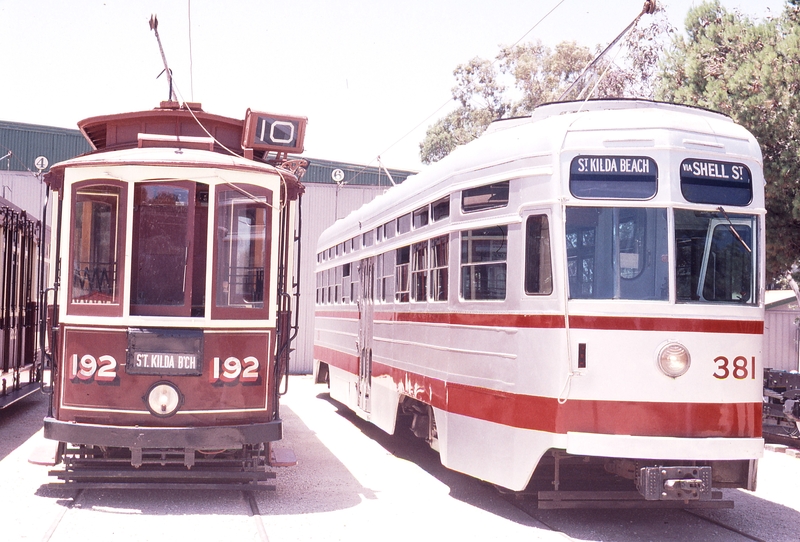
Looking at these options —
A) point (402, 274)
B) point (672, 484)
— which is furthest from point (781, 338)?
point (672, 484)

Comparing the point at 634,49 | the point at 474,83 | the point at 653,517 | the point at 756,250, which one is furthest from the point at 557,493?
the point at 474,83

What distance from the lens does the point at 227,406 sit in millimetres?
7457

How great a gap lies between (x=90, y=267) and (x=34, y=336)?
6.84 metres

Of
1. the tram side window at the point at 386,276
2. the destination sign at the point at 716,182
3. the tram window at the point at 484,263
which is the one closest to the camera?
the destination sign at the point at 716,182

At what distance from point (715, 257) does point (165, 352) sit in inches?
176

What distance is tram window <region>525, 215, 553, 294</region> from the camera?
22.1ft

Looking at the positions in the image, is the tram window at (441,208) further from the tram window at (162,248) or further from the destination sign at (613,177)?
the tram window at (162,248)

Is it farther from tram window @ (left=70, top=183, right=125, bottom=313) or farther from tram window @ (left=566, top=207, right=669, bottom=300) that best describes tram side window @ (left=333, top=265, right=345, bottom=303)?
tram window @ (left=566, top=207, right=669, bottom=300)

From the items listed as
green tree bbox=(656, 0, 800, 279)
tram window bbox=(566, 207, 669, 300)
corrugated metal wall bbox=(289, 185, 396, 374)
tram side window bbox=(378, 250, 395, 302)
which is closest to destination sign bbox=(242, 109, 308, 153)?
tram side window bbox=(378, 250, 395, 302)

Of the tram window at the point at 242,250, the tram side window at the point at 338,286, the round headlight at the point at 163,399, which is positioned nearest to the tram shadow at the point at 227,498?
the round headlight at the point at 163,399

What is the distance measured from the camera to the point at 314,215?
2489 centimetres

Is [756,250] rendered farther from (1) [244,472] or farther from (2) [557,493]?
(1) [244,472]

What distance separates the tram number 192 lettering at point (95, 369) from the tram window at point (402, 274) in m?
3.15

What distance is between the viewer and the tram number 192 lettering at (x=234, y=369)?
7.43 metres
